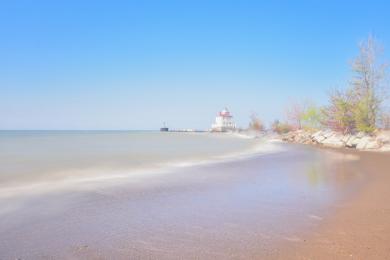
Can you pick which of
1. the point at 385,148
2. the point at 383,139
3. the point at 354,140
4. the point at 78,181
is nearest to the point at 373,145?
the point at 383,139

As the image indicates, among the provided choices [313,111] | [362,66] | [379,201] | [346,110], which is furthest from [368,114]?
[379,201]

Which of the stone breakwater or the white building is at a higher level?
the white building

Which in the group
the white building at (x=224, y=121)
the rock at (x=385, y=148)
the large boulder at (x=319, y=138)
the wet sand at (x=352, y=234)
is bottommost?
the rock at (x=385, y=148)

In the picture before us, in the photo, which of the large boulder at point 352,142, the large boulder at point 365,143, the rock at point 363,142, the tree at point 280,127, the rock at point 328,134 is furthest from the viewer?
the tree at point 280,127

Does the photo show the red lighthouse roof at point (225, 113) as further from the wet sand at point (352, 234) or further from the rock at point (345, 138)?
the wet sand at point (352, 234)

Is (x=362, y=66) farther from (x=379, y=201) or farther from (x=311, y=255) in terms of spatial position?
(x=311, y=255)

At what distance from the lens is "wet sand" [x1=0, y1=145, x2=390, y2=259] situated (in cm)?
373

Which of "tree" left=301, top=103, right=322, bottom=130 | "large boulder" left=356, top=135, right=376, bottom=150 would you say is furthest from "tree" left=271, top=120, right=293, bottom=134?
"large boulder" left=356, top=135, right=376, bottom=150

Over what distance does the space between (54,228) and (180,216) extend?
1.97 m

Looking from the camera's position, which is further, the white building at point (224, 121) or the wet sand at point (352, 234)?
the white building at point (224, 121)

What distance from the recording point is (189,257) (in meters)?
3.56

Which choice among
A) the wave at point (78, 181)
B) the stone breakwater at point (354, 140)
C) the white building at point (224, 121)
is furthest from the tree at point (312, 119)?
the white building at point (224, 121)

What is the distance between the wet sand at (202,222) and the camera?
3.73 meters

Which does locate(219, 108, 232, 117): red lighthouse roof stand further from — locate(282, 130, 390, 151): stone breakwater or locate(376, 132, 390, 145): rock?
locate(376, 132, 390, 145): rock
